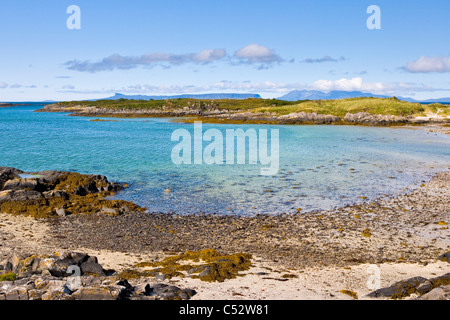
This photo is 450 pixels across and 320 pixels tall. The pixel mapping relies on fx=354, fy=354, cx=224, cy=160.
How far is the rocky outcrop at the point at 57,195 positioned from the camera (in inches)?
896

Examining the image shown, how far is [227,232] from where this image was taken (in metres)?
19.5

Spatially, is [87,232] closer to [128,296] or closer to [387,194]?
[128,296]

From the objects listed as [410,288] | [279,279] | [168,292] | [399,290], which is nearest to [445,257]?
[410,288]

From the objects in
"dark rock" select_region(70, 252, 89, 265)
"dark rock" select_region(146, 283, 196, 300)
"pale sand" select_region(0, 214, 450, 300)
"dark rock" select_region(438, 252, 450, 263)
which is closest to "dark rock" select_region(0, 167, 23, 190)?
"pale sand" select_region(0, 214, 450, 300)

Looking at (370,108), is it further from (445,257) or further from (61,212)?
(61,212)

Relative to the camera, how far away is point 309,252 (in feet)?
54.5

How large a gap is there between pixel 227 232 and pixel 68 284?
388 inches

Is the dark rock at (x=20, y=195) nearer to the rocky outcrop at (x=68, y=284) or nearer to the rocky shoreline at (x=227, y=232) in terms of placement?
the rocky shoreline at (x=227, y=232)

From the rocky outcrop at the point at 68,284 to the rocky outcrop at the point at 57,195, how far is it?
870cm

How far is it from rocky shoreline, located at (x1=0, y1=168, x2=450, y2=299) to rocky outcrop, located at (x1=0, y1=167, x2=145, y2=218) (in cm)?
7

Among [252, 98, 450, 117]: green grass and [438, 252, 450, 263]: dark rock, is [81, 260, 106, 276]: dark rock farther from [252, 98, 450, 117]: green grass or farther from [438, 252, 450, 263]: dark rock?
[252, 98, 450, 117]: green grass

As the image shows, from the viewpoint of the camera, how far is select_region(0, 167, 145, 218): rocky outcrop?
2277 centimetres

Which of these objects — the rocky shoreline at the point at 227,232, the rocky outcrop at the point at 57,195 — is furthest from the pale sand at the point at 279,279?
the rocky outcrop at the point at 57,195

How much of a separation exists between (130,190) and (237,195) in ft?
28.7
